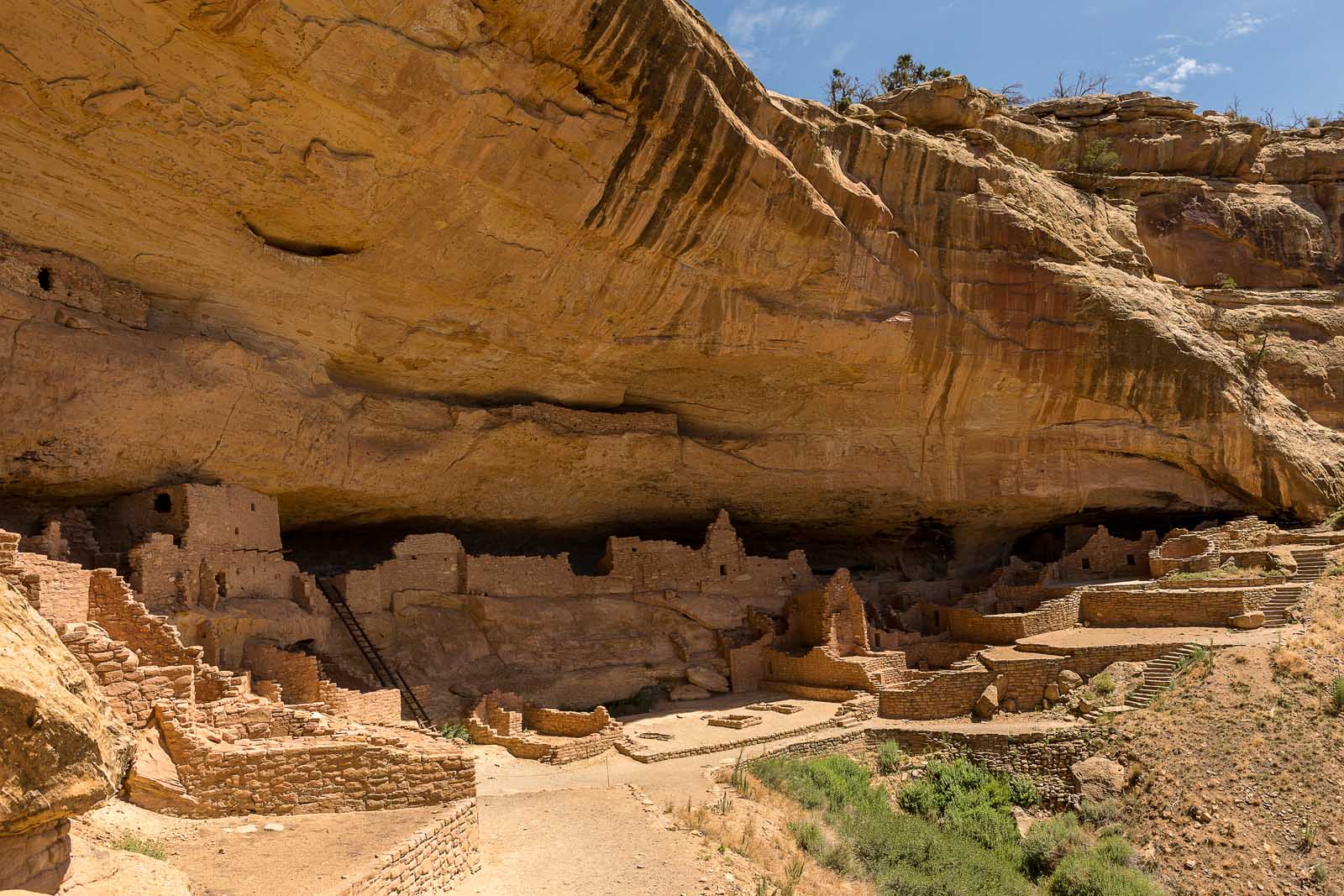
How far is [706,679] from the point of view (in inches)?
720

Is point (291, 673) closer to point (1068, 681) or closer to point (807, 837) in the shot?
point (807, 837)

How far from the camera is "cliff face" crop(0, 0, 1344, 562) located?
35.9 feet

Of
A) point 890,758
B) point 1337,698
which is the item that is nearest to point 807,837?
point 890,758

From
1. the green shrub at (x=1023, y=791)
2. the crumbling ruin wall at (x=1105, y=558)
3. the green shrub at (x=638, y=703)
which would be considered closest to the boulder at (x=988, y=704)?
the green shrub at (x=1023, y=791)

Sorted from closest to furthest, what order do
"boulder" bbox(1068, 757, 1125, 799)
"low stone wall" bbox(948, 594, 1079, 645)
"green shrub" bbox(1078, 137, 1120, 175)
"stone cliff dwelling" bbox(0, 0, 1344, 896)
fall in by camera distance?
"stone cliff dwelling" bbox(0, 0, 1344, 896), "boulder" bbox(1068, 757, 1125, 799), "low stone wall" bbox(948, 594, 1079, 645), "green shrub" bbox(1078, 137, 1120, 175)

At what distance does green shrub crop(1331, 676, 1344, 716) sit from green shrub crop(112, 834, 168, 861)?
46.7 ft

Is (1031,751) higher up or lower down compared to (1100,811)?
higher up

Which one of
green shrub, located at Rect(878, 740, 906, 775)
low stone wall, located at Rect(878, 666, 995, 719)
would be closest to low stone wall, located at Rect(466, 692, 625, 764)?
green shrub, located at Rect(878, 740, 906, 775)

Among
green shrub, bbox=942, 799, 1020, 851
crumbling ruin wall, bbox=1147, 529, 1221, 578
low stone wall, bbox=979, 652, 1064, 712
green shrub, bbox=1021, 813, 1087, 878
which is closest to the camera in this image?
green shrub, bbox=1021, 813, 1087, 878

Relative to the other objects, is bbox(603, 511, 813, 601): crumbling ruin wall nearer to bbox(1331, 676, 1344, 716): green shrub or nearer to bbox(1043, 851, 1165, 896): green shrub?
bbox(1043, 851, 1165, 896): green shrub

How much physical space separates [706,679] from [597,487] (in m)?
4.29

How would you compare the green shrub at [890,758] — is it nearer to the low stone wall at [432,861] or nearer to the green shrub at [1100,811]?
the green shrub at [1100,811]

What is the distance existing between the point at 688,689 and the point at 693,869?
371 inches

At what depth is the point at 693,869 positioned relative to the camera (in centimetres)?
866
